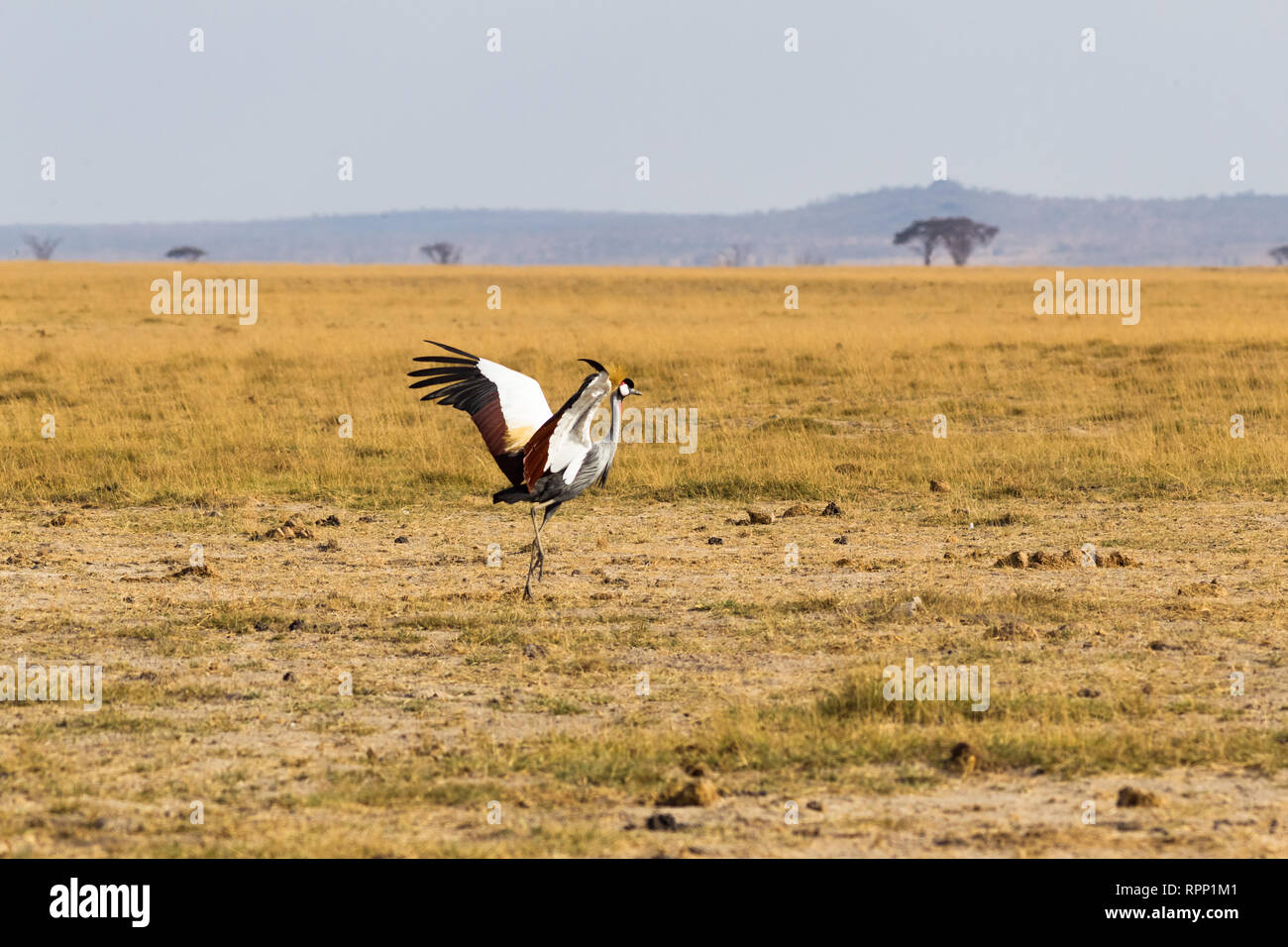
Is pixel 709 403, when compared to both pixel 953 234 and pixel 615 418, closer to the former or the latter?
pixel 615 418

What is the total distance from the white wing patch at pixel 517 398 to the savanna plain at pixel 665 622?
1096mm

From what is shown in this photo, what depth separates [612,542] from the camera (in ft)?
35.9

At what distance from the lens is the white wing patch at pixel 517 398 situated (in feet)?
27.3

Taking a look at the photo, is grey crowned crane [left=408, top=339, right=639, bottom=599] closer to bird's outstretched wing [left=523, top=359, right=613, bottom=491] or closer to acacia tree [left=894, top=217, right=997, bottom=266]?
bird's outstretched wing [left=523, top=359, right=613, bottom=491]

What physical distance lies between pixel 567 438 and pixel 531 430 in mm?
357

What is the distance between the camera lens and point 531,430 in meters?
8.35

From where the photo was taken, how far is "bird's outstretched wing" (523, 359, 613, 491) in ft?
25.5

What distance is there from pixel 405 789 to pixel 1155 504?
844cm
